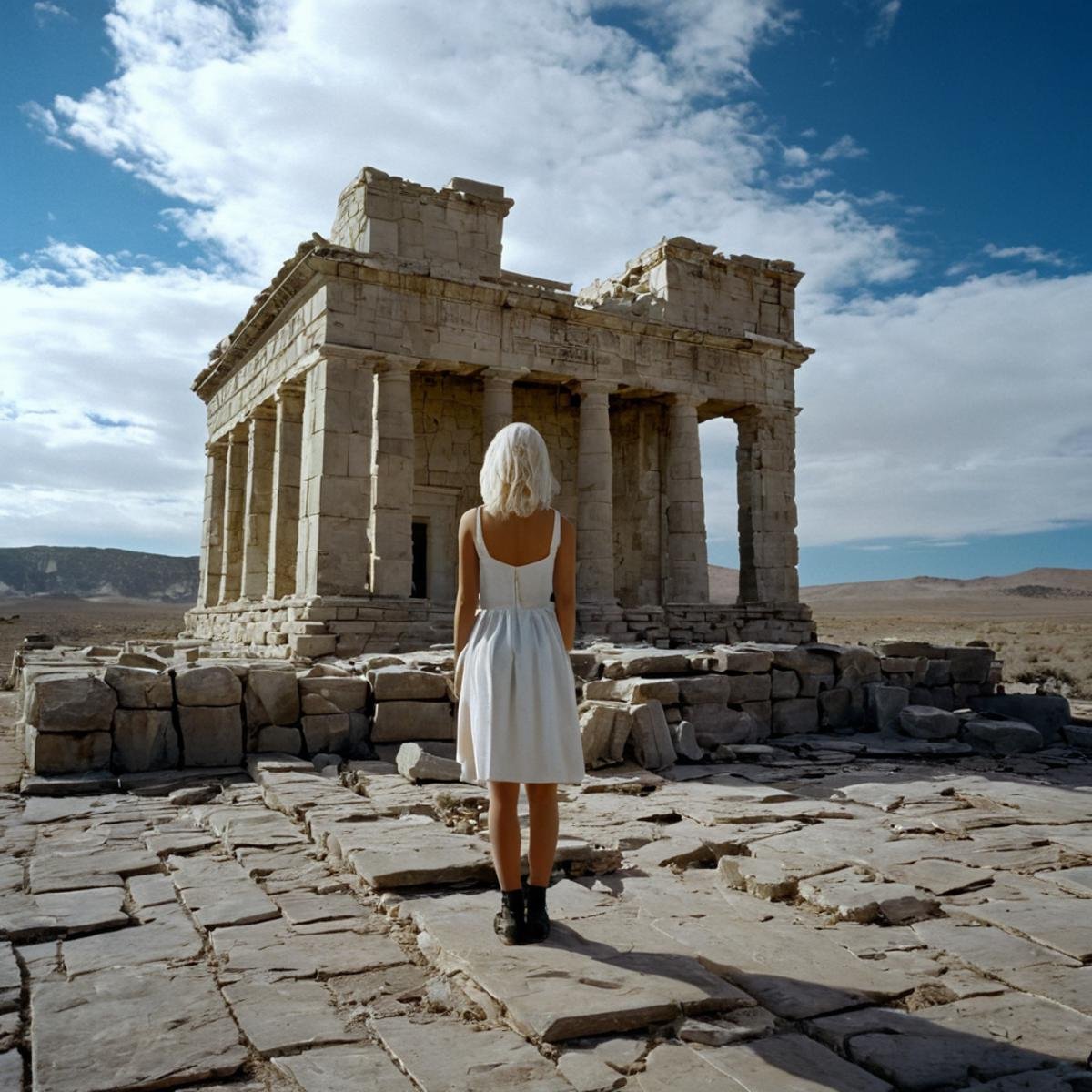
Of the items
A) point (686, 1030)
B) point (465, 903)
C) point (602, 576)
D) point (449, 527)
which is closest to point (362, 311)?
point (449, 527)

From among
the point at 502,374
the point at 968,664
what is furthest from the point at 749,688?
the point at 502,374

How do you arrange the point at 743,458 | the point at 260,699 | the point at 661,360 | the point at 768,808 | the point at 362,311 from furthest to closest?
the point at 743,458
the point at 661,360
the point at 362,311
the point at 260,699
the point at 768,808

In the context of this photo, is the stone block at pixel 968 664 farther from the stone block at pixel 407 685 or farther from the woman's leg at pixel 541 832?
the woman's leg at pixel 541 832

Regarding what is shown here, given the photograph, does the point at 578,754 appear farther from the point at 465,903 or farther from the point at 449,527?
the point at 449,527

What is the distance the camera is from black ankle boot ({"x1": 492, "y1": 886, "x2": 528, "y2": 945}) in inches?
143

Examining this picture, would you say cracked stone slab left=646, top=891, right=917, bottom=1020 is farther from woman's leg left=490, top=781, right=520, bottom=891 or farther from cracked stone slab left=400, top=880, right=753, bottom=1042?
woman's leg left=490, top=781, right=520, bottom=891

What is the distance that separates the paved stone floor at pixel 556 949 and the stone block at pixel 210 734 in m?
1.25

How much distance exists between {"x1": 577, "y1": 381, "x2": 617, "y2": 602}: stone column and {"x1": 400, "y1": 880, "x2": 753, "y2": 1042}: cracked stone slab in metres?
13.9

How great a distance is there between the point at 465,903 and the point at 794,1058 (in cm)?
176

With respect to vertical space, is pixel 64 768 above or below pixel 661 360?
below

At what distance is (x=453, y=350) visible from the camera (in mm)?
16781

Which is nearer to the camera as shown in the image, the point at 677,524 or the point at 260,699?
the point at 260,699

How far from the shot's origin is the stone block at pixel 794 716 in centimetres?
1034

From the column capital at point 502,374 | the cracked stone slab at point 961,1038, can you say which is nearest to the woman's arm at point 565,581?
the cracked stone slab at point 961,1038
